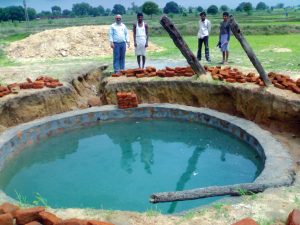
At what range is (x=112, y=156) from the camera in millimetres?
6672

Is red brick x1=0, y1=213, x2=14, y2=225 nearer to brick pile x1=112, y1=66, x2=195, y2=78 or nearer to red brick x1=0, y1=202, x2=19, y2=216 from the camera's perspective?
red brick x1=0, y1=202, x2=19, y2=216

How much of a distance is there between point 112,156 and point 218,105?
2740 mm

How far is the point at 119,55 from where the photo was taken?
8.99 metres

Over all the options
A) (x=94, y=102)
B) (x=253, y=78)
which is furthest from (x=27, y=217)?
(x=94, y=102)

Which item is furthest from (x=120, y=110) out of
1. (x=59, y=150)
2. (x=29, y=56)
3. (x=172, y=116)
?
(x=29, y=56)

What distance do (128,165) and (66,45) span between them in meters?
10.2

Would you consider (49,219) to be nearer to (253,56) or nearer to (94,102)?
(253,56)

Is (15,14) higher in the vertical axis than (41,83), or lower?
higher

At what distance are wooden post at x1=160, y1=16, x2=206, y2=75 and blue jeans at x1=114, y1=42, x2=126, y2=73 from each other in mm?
1424

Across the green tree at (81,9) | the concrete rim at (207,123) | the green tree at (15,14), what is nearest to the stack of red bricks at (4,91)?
the concrete rim at (207,123)

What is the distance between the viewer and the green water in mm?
5234

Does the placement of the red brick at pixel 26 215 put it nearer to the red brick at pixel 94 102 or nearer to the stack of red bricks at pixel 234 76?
the stack of red bricks at pixel 234 76

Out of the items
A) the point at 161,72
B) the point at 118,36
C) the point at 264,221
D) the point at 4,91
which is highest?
the point at 118,36

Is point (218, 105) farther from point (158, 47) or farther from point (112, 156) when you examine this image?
point (158, 47)
